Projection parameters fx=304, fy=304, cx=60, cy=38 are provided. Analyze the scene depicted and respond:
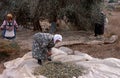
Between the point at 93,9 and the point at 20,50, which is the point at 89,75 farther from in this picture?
the point at 93,9

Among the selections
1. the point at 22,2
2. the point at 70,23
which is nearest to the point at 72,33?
the point at 70,23

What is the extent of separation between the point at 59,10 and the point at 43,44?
10.3ft

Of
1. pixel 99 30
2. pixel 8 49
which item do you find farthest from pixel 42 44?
pixel 99 30

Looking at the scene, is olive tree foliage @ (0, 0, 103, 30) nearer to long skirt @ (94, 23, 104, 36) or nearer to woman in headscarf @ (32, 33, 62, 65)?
long skirt @ (94, 23, 104, 36)

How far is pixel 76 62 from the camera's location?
561 cm

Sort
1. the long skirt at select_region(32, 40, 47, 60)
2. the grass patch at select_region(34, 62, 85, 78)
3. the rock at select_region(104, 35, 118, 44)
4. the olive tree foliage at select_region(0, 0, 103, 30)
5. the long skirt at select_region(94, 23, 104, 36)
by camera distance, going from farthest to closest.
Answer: the long skirt at select_region(94, 23, 104, 36) → the olive tree foliage at select_region(0, 0, 103, 30) → the rock at select_region(104, 35, 118, 44) → the long skirt at select_region(32, 40, 47, 60) → the grass patch at select_region(34, 62, 85, 78)

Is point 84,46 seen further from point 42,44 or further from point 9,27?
point 42,44

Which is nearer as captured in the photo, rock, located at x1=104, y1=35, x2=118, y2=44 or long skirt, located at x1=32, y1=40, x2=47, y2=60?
long skirt, located at x1=32, y1=40, x2=47, y2=60

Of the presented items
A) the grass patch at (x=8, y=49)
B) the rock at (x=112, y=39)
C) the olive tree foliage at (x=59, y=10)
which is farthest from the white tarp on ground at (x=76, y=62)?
the olive tree foliage at (x=59, y=10)

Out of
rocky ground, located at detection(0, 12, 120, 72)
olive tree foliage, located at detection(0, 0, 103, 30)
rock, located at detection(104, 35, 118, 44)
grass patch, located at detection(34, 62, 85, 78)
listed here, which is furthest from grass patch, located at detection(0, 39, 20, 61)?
rock, located at detection(104, 35, 118, 44)

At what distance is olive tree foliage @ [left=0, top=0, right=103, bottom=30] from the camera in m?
8.14

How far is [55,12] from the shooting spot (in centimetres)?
830

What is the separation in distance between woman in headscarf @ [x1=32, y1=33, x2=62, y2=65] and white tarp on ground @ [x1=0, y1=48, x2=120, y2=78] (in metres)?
0.19

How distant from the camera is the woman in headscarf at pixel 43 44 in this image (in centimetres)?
511
